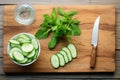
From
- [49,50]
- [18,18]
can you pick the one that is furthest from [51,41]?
[18,18]

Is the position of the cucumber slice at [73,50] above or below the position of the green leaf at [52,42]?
below

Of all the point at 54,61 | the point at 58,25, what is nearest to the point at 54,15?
the point at 58,25

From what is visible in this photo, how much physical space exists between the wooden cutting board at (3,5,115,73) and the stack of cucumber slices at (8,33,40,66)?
0.05 meters

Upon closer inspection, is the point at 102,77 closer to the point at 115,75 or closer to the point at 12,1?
the point at 115,75

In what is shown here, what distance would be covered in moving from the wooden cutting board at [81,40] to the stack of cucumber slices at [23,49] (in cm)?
5

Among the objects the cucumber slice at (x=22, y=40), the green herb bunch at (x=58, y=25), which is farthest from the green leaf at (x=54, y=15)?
the cucumber slice at (x=22, y=40)

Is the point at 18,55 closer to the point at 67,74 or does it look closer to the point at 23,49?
the point at 23,49

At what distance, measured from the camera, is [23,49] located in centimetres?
97

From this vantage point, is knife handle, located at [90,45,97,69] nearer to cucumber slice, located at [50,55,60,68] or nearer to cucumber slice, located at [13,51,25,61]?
cucumber slice, located at [50,55,60,68]

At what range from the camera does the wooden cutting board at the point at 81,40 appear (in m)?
1.03

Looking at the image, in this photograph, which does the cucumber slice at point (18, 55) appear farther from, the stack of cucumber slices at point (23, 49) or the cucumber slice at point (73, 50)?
the cucumber slice at point (73, 50)

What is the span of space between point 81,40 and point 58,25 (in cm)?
10

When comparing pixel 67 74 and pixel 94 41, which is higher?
pixel 94 41

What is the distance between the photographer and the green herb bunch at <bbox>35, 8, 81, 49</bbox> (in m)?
1.01
